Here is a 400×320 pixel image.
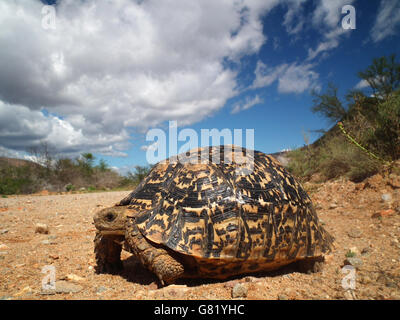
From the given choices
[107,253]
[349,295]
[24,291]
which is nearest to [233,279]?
[349,295]

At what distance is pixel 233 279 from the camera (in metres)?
2.77

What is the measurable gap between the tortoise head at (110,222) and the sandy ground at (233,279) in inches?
→ 24.3

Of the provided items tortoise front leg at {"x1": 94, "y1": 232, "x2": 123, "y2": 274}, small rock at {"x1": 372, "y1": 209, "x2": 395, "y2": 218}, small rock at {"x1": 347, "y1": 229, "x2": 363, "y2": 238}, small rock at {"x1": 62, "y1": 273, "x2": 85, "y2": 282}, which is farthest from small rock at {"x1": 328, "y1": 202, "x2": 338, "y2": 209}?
small rock at {"x1": 62, "y1": 273, "x2": 85, "y2": 282}

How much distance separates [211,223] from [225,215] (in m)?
0.17

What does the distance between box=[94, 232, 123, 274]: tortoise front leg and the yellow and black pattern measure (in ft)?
1.90

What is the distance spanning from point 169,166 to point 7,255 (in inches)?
109

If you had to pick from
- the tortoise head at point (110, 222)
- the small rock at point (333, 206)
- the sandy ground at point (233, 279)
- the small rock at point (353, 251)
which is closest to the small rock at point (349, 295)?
the sandy ground at point (233, 279)

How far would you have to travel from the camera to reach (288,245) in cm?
278

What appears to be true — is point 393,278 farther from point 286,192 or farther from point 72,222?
point 72,222

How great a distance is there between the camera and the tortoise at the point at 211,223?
96.7 inches

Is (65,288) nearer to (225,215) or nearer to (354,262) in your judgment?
(225,215)

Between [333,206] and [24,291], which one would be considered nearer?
[24,291]

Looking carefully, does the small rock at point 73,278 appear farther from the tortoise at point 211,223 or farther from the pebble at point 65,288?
the tortoise at point 211,223
